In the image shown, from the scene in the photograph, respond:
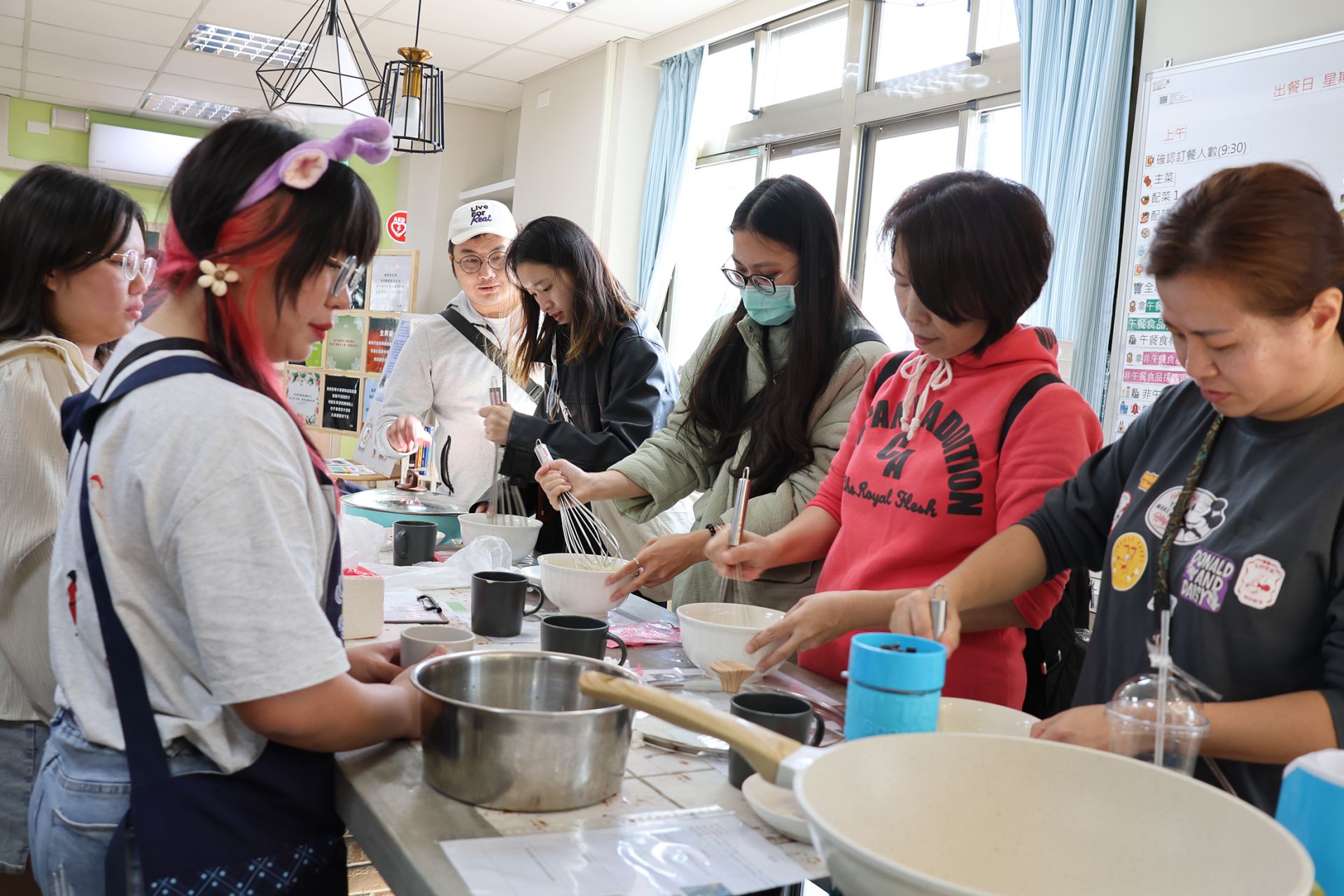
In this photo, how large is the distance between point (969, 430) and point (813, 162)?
3.85m

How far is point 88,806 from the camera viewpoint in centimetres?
100

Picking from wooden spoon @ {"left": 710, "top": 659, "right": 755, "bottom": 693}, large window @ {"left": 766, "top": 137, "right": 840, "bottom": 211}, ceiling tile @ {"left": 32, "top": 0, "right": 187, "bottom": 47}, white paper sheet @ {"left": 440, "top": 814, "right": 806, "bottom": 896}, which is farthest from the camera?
ceiling tile @ {"left": 32, "top": 0, "right": 187, "bottom": 47}

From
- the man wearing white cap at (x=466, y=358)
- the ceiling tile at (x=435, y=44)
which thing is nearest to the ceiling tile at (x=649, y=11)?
the ceiling tile at (x=435, y=44)

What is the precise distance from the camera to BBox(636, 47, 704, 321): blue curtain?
5555mm

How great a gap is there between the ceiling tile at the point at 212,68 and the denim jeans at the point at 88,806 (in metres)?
6.18

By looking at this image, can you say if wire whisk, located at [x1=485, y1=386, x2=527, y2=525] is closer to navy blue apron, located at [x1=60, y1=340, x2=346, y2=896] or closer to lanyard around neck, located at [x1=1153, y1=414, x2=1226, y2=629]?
navy blue apron, located at [x1=60, y1=340, x2=346, y2=896]

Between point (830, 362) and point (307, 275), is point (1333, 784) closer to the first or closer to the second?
point (307, 275)

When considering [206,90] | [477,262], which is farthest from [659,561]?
[206,90]

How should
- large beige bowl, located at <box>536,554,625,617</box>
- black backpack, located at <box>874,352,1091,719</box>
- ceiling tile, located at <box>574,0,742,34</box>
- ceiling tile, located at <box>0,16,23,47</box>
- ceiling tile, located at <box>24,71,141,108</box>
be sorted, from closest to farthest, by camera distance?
black backpack, located at <box>874,352,1091,719</box>, large beige bowl, located at <box>536,554,625,617</box>, ceiling tile, located at <box>574,0,742,34</box>, ceiling tile, located at <box>0,16,23,47</box>, ceiling tile, located at <box>24,71,141,108</box>

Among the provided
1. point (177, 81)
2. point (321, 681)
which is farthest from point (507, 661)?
point (177, 81)

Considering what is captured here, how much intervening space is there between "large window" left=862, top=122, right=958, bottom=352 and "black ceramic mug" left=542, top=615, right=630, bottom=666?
3.15 meters

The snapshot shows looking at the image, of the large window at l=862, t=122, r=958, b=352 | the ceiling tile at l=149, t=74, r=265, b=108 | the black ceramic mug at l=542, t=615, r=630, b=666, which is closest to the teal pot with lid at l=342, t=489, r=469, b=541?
the black ceramic mug at l=542, t=615, r=630, b=666

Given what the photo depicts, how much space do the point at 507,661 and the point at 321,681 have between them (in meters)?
0.26

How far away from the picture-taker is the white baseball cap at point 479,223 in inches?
134
